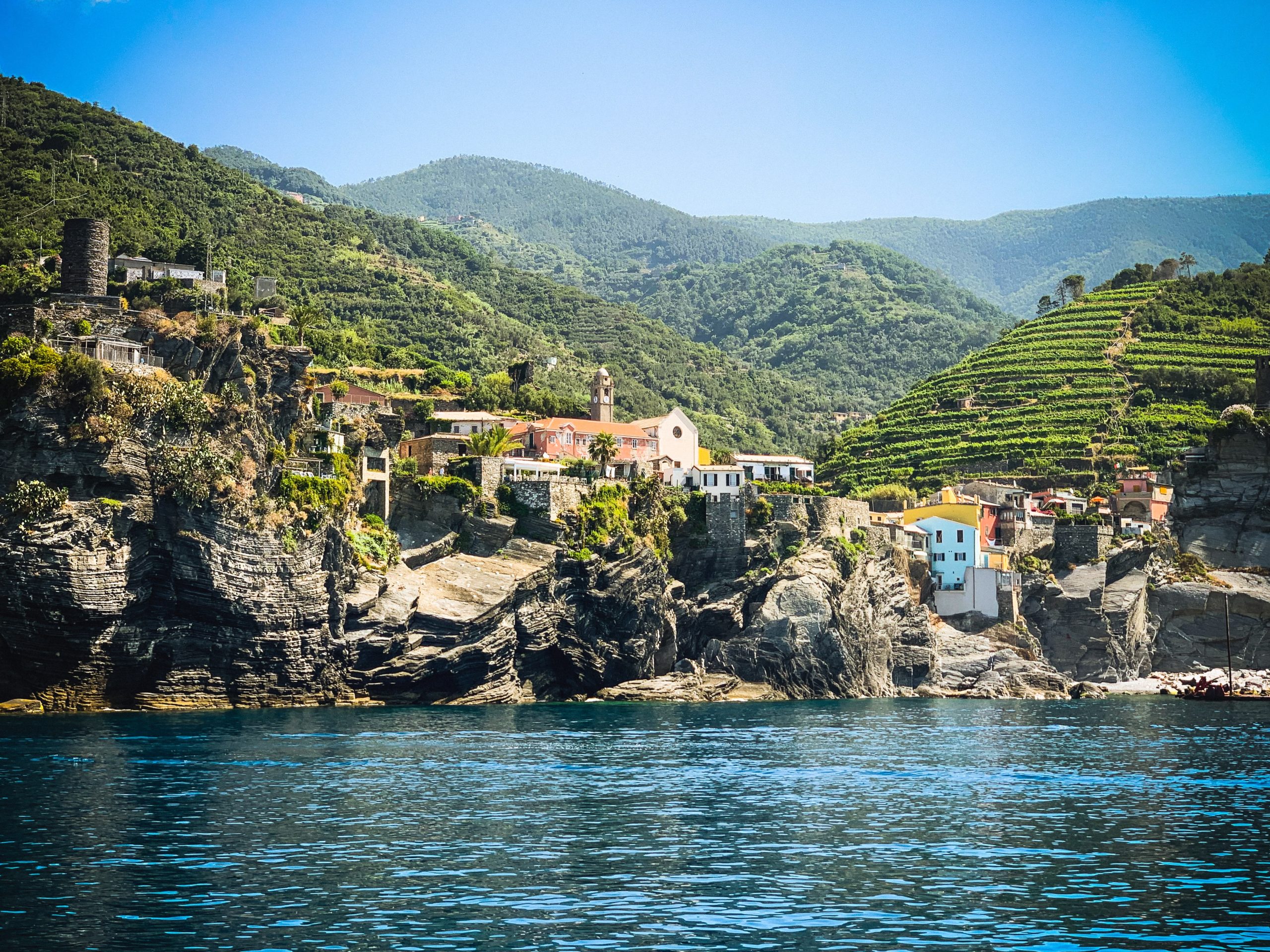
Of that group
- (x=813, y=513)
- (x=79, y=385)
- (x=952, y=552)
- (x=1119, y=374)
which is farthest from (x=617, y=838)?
(x=1119, y=374)

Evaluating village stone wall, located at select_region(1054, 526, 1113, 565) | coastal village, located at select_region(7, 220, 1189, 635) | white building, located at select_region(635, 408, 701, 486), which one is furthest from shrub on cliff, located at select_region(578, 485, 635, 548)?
village stone wall, located at select_region(1054, 526, 1113, 565)

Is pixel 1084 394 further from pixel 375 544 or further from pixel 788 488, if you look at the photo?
pixel 375 544

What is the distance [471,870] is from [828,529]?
66874 mm

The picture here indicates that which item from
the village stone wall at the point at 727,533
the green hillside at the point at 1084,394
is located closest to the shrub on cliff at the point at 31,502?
the village stone wall at the point at 727,533

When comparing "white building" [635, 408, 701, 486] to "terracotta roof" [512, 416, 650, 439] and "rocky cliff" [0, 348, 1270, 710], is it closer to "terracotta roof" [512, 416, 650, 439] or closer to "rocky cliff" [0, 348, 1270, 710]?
"terracotta roof" [512, 416, 650, 439]

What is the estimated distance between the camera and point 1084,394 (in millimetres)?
140250

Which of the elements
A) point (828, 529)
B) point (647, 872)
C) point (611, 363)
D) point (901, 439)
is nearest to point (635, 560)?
point (828, 529)

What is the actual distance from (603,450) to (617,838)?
58361mm

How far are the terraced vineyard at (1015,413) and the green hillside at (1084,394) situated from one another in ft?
0.53

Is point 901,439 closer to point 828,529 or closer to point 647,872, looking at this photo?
point 828,529

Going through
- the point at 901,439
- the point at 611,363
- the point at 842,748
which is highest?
the point at 611,363

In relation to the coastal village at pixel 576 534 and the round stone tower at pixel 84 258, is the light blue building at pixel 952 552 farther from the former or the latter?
the round stone tower at pixel 84 258

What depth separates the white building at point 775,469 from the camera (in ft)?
372

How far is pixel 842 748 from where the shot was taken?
6047 cm
